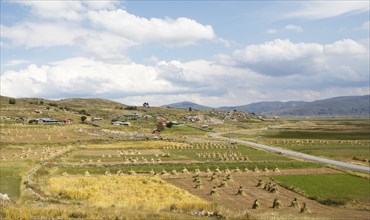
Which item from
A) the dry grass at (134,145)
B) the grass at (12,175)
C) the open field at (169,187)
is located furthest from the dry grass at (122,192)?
the dry grass at (134,145)

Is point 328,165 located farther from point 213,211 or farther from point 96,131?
point 96,131

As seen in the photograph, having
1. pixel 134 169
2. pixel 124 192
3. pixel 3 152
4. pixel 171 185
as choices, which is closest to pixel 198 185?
pixel 171 185

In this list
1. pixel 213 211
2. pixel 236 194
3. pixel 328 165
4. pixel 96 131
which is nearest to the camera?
pixel 213 211

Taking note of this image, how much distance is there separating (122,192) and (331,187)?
2798cm

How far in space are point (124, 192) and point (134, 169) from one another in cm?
2228

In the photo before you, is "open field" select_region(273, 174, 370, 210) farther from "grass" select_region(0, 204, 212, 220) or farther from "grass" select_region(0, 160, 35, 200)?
"grass" select_region(0, 160, 35, 200)

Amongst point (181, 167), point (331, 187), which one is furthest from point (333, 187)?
point (181, 167)

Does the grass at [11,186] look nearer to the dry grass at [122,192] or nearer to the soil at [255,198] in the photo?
the dry grass at [122,192]

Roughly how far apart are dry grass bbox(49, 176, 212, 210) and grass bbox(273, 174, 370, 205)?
15.3m

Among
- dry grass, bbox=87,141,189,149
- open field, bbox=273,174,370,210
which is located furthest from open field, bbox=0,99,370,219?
dry grass, bbox=87,141,189,149

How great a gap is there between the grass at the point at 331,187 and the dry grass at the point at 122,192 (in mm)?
15281

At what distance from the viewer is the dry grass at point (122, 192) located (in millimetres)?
39719

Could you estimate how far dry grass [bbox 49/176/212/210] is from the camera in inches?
1564

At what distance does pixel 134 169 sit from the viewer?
68.2 metres
